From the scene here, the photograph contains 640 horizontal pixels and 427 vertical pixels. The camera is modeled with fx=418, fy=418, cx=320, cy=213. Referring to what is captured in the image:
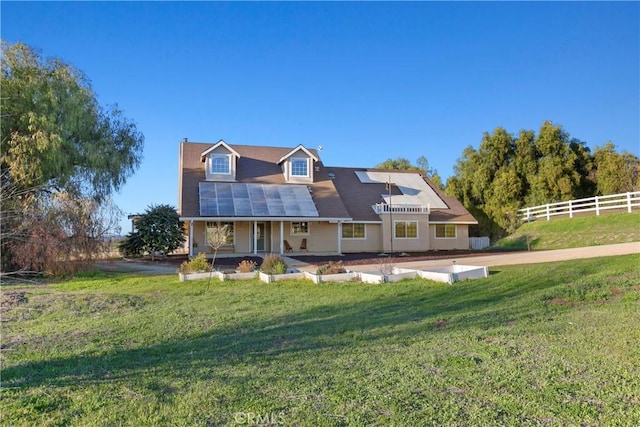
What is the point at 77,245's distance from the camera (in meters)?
15.7

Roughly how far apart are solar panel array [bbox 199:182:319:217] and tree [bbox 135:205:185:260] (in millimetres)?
2326

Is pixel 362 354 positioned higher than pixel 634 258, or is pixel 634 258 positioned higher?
pixel 634 258

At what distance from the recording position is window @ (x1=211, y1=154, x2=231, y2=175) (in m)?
25.5

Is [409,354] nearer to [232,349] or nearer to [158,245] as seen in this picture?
[232,349]

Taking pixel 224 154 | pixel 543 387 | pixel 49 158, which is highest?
pixel 224 154

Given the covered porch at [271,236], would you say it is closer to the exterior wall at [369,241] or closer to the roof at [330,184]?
the exterior wall at [369,241]

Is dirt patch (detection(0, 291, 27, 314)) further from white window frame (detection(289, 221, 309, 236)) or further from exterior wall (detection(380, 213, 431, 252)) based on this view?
exterior wall (detection(380, 213, 431, 252))

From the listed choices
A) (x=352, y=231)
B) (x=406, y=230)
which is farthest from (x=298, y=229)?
(x=406, y=230)

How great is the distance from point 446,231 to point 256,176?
13234mm

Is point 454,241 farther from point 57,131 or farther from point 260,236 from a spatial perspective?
point 57,131

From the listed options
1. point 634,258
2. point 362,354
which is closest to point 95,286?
point 362,354

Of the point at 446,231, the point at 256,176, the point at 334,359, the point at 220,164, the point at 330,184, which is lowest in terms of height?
the point at 334,359

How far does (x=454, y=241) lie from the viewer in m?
28.4

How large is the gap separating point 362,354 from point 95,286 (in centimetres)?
1058
